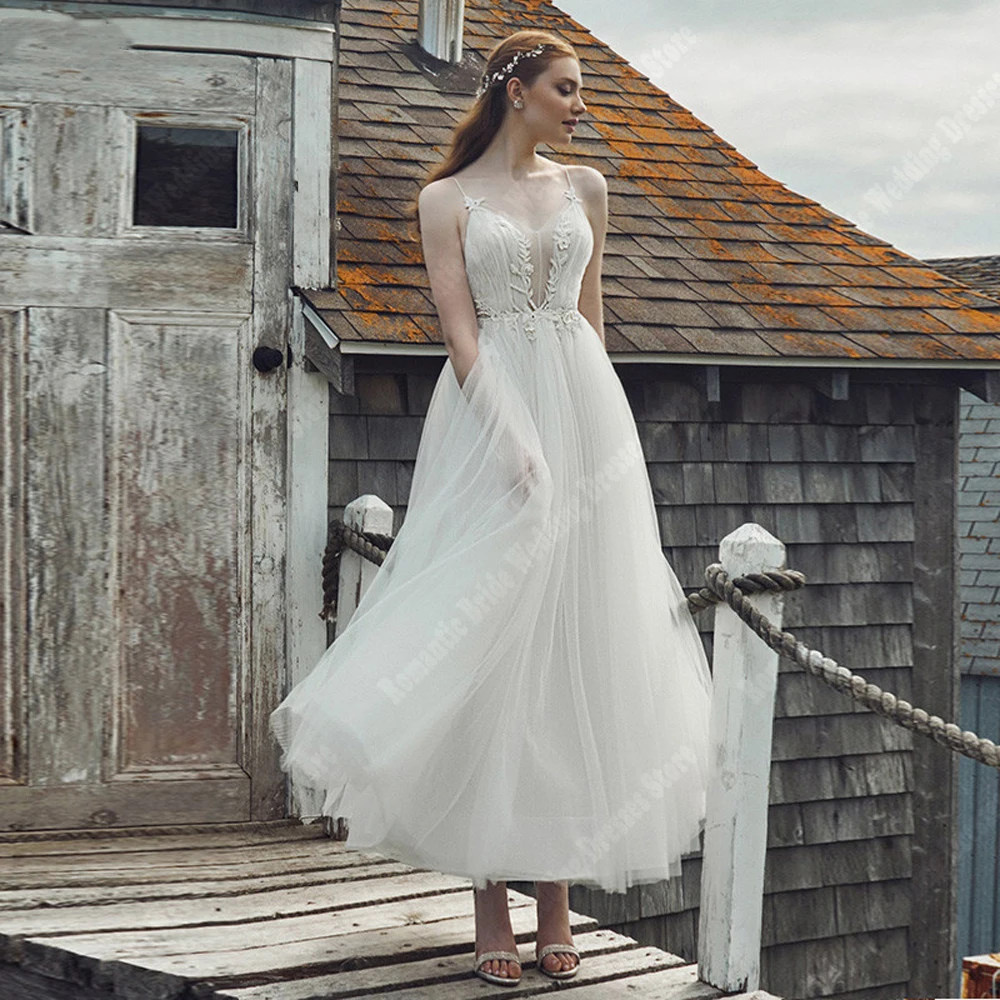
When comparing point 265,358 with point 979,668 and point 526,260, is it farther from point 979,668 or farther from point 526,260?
point 979,668

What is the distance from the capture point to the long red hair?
350 centimetres

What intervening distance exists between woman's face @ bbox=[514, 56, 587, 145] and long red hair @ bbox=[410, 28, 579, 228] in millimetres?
18

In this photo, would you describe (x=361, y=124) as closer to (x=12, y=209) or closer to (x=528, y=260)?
(x=12, y=209)

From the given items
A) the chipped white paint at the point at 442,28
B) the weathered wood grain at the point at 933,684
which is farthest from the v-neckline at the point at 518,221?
the weathered wood grain at the point at 933,684

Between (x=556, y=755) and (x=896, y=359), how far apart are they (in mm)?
3604

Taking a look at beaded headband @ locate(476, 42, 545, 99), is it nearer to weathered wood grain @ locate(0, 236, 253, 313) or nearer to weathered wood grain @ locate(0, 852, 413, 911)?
weathered wood grain @ locate(0, 236, 253, 313)

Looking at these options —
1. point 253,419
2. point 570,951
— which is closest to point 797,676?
point 253,419

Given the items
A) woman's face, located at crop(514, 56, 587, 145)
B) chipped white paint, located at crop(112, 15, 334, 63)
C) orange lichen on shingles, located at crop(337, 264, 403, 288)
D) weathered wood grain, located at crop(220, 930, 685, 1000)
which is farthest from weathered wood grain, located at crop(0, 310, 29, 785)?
woman's face, located at crop(514, 56, 587, 145)

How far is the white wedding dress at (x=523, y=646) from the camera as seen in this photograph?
3266 millimetres

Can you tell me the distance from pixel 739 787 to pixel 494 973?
0.69m

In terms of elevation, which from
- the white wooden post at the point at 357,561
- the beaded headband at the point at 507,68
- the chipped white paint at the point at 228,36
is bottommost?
the white wooden post at the point at 357,561

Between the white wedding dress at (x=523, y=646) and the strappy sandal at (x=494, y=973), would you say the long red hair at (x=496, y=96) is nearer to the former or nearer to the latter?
the white wedding dress at (x=523, y=646)

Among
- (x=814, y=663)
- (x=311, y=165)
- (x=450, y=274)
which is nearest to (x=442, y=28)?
(x=311, y=165)

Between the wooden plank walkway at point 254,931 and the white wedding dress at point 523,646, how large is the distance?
34cm
